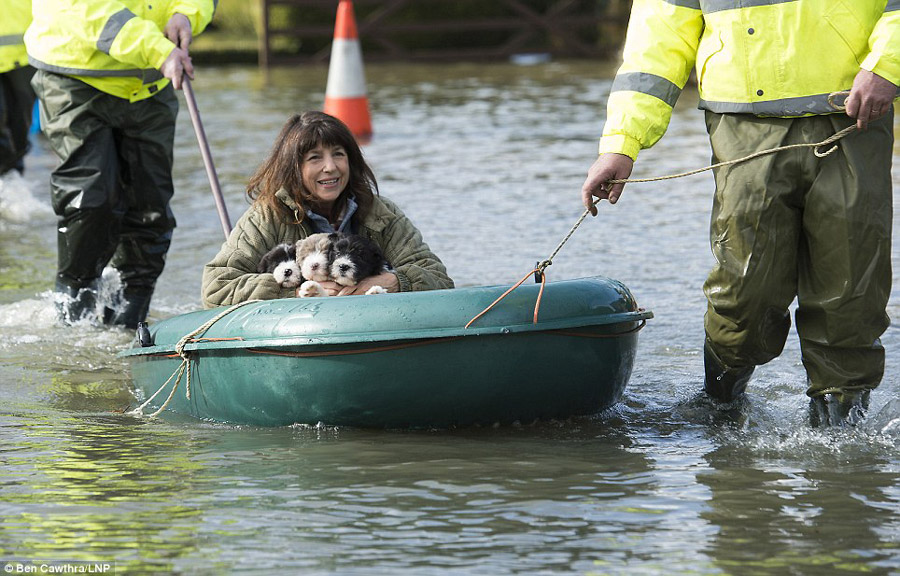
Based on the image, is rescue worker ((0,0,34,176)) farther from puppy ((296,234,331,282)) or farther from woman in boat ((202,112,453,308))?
puppy ((296,234,331,282))

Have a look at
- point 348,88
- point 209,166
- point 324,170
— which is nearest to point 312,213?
point 324,170

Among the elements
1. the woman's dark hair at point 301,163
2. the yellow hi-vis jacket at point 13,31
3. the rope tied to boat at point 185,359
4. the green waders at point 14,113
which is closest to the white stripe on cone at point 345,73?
the green waders at point 14,113

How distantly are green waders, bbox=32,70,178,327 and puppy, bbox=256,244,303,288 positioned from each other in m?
1.49

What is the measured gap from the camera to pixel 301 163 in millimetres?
4965

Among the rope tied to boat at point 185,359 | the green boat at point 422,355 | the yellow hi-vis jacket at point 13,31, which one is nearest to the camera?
the green boat at point 422,355

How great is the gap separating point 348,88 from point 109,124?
272 inches

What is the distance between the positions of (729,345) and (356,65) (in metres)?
8.92

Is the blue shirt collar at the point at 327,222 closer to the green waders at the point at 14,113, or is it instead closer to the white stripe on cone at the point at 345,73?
the green waders at the point at 14,113

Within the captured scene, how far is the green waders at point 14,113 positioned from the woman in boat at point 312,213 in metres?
3.95

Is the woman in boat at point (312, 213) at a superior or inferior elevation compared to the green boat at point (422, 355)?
superior

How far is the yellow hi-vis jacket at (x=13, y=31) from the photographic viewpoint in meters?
7.77

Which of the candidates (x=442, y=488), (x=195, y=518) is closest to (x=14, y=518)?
(x=195, y=518)

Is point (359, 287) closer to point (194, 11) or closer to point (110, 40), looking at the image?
point (110, 40)

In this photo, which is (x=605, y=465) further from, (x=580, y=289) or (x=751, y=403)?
(x=751, y=403)
